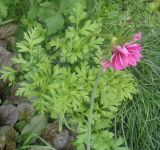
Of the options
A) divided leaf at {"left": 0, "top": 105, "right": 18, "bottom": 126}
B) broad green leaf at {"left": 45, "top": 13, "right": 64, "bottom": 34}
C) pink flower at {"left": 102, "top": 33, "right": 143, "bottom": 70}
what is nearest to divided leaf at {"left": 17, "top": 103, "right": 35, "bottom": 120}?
divided leaf at {"left": 0, "top": 105, "right": 18, "bottom": 126}

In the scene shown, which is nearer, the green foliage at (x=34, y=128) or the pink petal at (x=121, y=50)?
the pink petal at (x=121, y=50)

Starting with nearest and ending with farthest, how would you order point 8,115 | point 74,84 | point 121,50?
1. point 121,50
2. point 74,84
3. point 8,115

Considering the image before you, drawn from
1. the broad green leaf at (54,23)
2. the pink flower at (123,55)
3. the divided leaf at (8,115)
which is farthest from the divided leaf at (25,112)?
the pink flower at (123,55)

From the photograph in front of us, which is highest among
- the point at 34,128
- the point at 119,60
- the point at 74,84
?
the point at 119,60

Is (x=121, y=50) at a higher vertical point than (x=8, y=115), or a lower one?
higher

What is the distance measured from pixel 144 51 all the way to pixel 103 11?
1.14 feet

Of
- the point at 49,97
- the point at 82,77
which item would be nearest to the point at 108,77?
the point at 82,77

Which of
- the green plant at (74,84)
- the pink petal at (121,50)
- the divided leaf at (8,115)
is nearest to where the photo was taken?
the pink petal at (121,50)

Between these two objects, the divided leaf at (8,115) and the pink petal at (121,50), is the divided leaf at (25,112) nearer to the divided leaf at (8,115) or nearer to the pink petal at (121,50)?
the divided leaf at (8,115)

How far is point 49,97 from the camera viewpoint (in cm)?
150

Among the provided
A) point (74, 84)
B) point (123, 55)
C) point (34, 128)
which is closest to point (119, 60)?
point (123, 55)

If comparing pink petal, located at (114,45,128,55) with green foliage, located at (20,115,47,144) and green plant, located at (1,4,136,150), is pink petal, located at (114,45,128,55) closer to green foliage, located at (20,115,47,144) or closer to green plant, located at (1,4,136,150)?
green plant, located at (1,4,136,150)

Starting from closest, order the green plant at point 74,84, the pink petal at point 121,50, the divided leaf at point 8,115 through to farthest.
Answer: the pink petal at point 121,50 < the green plant at point 74,84 < the divided leaf at point 8,115

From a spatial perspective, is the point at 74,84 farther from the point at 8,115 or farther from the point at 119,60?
the point at 119,60
